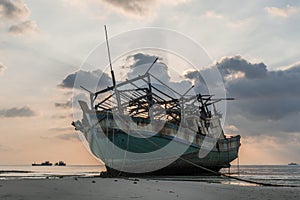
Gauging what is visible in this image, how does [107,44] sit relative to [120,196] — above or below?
above

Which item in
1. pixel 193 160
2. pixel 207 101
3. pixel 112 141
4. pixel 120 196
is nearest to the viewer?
pixel 120 196

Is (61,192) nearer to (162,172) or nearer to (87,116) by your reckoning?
(87,116)

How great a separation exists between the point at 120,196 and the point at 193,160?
36156 mm

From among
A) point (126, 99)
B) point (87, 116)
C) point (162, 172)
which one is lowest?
point (162, 172)

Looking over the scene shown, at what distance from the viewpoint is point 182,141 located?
137 ft

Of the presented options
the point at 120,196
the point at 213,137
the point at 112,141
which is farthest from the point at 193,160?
the point at 120,196

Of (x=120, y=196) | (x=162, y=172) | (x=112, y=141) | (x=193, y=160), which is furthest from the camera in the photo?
(x=193, y=160)

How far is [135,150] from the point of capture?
3612 centimetres

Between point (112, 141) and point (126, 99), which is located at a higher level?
point (126, 99)

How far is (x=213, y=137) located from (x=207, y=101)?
5.82m

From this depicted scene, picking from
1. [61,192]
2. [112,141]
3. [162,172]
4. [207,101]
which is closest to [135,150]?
[112,141]

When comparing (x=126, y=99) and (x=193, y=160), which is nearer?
(x=126, y=99)

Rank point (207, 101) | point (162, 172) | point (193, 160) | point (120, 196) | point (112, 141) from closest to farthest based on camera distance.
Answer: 1. point (120, 196)
2. point (112, 141)
3. point (162, 172)
4. point (193, 160)
5. point (207, 101)

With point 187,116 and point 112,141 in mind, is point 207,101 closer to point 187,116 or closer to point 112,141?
point 187,116
